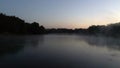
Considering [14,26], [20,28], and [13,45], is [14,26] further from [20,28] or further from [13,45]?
[13,45]

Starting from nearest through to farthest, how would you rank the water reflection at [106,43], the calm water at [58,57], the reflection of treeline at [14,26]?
the calm water at [58,57] < the water reflection at [106,43] < the reflection of treeline at [14,26]

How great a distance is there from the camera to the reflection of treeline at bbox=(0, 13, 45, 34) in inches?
3127

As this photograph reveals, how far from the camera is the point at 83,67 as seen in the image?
1612cm

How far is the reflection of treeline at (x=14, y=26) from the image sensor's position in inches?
3127

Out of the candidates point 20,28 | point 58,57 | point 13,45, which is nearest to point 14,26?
point 20,28

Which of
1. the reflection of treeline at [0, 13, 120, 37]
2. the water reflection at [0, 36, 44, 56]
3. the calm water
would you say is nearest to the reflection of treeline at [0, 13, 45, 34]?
the reflection of treeline at [0, 13, 120, 37]

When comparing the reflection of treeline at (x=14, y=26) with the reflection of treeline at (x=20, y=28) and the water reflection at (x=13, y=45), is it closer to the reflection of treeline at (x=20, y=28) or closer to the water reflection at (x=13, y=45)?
the reflection of treeline at (x=20, y=28)

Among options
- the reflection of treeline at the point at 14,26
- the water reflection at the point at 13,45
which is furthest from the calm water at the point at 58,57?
the reflection of treeline at the point at 14,26

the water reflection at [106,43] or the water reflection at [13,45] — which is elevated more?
the water reflection at [13,45]

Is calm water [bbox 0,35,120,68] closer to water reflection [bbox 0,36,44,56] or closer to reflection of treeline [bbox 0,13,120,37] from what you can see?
water reflection [bbox 0,36,44,56]

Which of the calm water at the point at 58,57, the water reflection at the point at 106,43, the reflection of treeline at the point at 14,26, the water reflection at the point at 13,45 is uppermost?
the reflection of treeline at the point at 14,26

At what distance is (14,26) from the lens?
8669cm

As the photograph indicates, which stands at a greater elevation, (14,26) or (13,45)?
(14,26)

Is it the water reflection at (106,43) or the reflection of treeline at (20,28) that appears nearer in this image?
the water reflection at (106,43)
